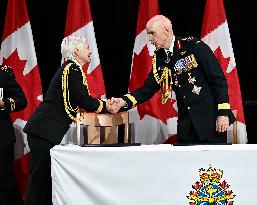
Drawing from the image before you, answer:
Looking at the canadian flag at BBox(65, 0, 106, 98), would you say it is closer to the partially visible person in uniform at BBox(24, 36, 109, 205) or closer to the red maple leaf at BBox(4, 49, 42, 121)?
the red maple leaf at BBox(4, 49, 42, 121)

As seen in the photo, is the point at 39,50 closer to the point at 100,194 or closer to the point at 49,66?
the point at 49,66

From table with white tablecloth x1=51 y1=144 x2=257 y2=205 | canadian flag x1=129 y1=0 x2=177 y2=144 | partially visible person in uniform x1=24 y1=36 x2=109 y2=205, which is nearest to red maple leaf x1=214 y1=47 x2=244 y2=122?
canadian flag x1=129 y1=0 x2=177 y2=144

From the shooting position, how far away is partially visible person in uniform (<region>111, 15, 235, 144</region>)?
10.2ft

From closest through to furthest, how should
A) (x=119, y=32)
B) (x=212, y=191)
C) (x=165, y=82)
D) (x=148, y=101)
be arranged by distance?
(x=212, y=191) < (x=165, y=82) < (x=148, y=101) < (x=119, y=32)

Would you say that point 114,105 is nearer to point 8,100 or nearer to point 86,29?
point 8,100

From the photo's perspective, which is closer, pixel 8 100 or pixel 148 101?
pixel 8 100

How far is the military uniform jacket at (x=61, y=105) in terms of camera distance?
10.2ft

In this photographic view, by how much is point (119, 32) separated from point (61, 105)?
1.73 m

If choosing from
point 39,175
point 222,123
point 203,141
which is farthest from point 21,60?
point 222,123

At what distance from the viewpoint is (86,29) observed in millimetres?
4488

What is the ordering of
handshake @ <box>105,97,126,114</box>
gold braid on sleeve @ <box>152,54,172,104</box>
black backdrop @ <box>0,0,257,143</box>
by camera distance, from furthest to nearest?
black backdrop @ <box>0,0,257,143</box> → handshake @ <box>105,97,126,114</box> → gold braid on sleeve @ <box>152,54,172,104</box>

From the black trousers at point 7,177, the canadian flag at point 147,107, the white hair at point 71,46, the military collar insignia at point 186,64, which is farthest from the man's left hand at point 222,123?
the black trousers at point 7,177

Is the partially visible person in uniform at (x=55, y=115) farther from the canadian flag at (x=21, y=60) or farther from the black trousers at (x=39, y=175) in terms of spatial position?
the canadian flag at (x=21, y=60)

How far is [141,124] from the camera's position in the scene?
4.44m
